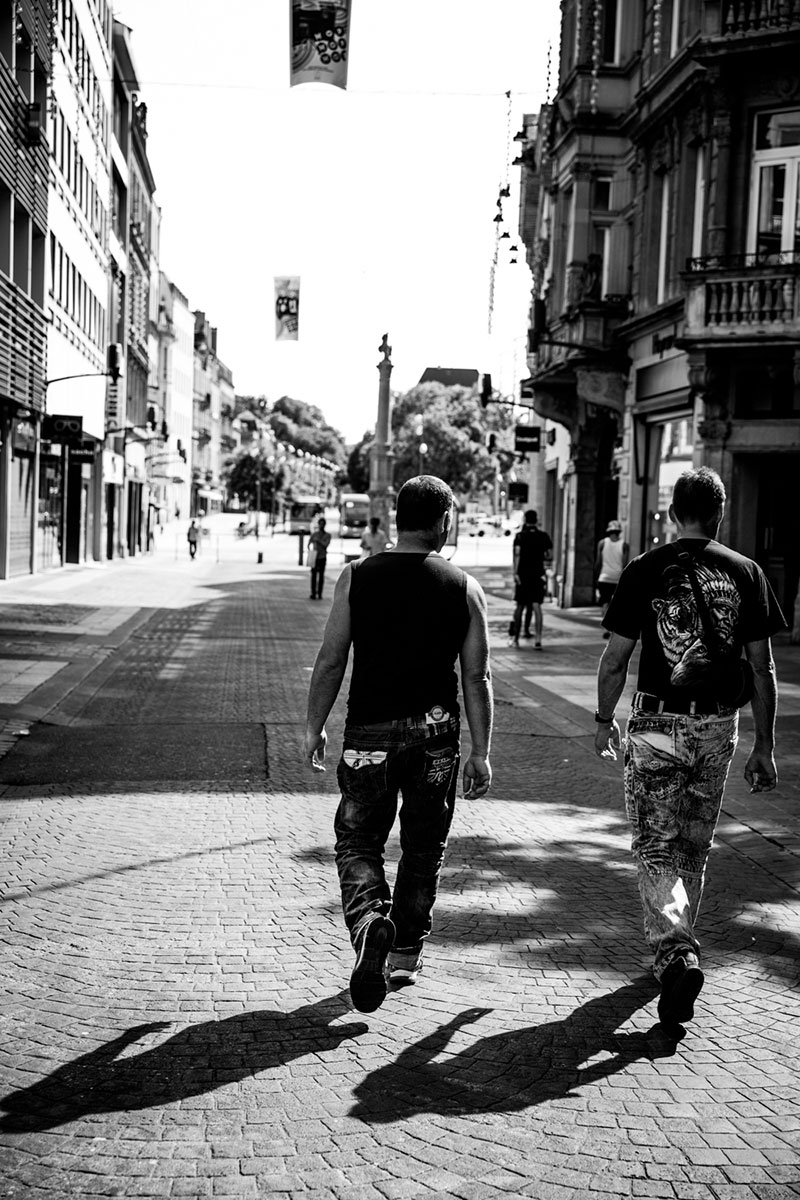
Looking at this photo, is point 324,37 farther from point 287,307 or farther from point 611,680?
point 287,307

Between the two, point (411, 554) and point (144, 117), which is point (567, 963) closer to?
point (411, 554)

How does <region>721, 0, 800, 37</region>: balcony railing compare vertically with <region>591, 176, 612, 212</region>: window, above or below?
above

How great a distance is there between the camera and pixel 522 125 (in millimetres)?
47156

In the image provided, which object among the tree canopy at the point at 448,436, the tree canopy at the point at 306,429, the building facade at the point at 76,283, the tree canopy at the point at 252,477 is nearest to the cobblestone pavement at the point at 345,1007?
the building facade at the point at 76,283

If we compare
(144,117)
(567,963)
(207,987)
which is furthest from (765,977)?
(144,117)

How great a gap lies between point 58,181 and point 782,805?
31274 millimetres

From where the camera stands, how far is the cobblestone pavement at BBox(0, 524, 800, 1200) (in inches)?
143

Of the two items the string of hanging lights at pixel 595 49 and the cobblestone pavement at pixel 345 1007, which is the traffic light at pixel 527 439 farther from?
the cobblestone pavement at pixel 345 1007

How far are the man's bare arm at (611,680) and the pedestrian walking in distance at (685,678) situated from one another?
3cm

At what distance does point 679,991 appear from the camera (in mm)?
4418

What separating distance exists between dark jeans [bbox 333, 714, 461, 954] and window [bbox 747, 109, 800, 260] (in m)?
17.5

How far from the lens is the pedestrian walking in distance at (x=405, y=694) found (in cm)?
469

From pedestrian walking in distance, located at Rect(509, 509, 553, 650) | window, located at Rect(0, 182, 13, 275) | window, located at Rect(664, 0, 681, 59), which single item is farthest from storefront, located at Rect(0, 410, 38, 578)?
window, located at Rect(664, 0, 681, 59)

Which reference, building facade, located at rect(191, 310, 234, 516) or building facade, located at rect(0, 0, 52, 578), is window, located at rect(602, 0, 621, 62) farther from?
building facade, located at rect(191, 310, 234, 516)
